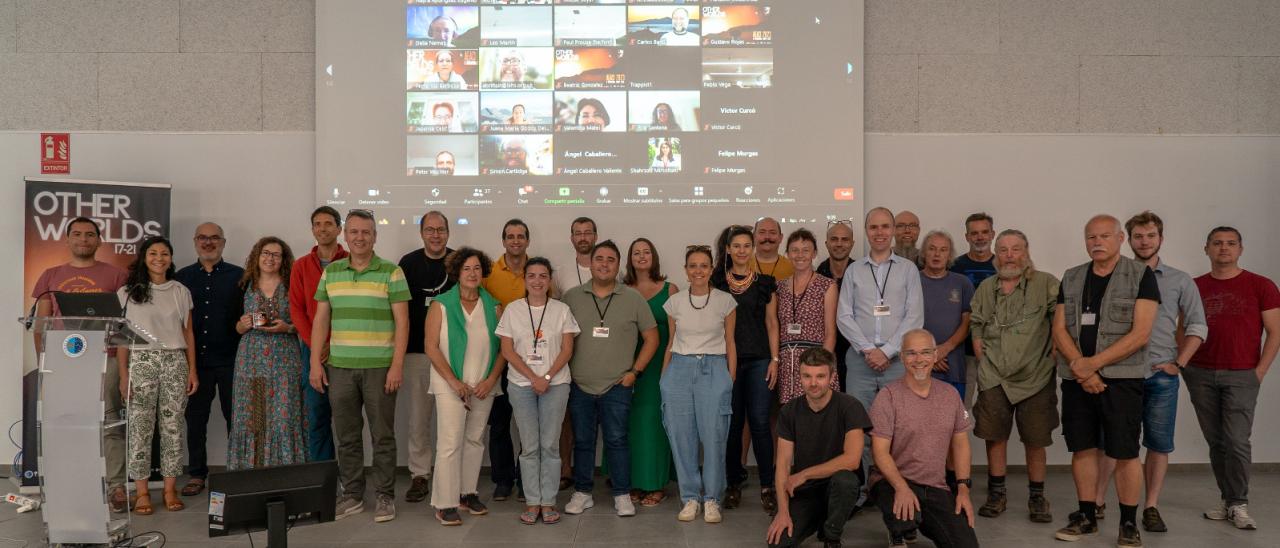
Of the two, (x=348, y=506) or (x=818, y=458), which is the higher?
(x=818, y=458)

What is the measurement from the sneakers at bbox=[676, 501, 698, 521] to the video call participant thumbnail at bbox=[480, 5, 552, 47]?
3.17 metres

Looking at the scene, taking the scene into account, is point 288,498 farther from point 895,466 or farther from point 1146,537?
point 1146,537

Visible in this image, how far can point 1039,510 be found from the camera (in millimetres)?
4172

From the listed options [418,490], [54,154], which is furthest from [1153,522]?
[54,154]

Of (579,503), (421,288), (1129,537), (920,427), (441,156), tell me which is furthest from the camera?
(441,156)

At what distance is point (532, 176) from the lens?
5383mm

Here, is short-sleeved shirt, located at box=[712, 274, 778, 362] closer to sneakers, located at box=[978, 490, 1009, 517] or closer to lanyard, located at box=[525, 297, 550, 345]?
lanyard, located at box=[525, 297, 550, 345]

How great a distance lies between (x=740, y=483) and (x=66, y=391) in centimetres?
330

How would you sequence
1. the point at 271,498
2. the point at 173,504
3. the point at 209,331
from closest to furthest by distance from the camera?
1. the point at 271,498
2. the point at 173,504
3. the point at 209,331

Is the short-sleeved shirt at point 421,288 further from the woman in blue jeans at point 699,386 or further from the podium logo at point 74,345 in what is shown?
the podium logo at point 74,345

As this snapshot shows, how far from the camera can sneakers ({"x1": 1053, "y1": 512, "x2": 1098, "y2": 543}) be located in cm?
382

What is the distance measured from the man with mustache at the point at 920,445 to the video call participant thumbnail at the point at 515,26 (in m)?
3.30

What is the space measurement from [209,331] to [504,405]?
1892 mm

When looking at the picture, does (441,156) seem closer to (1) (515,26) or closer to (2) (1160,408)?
(1) (515,26)
